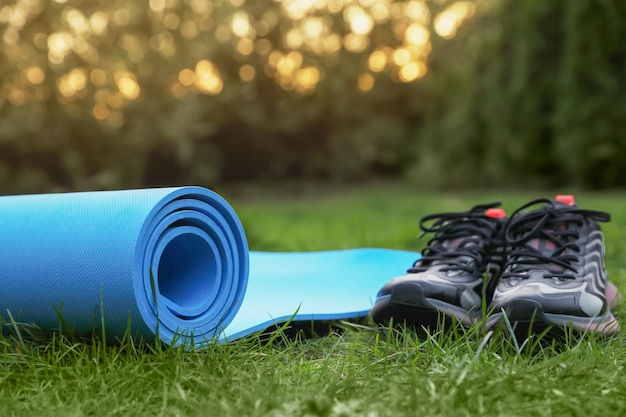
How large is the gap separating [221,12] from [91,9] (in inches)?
55.4

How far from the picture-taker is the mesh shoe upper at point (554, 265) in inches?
57.7

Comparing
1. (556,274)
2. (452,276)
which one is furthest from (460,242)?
(556,274)

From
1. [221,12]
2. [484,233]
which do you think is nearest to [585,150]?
[221,12]

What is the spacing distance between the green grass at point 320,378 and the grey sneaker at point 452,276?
0.06 meters

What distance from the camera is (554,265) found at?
170 cm

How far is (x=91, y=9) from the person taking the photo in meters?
7.44

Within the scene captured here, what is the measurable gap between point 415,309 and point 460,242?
0.42 meters

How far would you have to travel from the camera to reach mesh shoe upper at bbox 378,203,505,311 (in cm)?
160

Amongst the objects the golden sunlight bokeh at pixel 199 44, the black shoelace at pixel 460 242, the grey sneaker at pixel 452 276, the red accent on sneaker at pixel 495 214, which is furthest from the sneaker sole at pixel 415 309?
the golden sunlight bokeh at pixel 199 44

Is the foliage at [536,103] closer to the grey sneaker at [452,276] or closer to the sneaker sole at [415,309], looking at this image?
the grey sneaker at [452,276]

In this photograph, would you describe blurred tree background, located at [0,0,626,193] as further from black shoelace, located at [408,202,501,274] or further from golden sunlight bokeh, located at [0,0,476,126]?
black shoelace, located at [408,202,501,274]

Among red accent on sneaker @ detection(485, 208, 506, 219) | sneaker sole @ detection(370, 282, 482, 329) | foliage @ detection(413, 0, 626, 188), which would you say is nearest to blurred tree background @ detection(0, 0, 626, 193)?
foliage @ detection(413, 0, 626, 188)

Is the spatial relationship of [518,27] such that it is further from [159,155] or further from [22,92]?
[22,92]

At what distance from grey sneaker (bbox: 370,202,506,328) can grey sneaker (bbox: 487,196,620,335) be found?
0.06 meters
